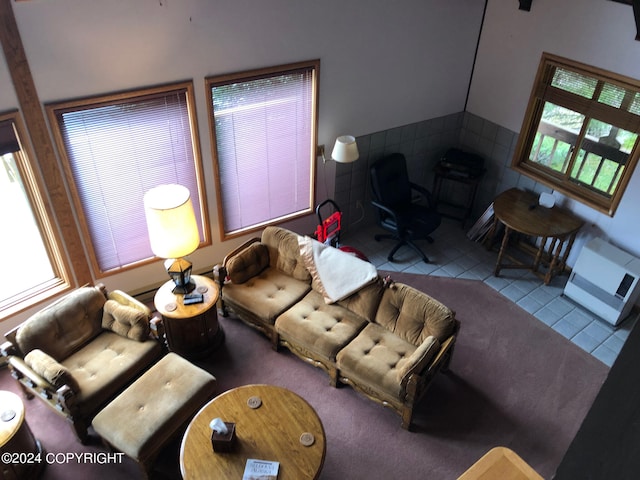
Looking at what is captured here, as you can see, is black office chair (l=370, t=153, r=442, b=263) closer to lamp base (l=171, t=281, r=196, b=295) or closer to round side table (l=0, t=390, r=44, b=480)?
lamp base (l=171, t=281, r=196, b=295)

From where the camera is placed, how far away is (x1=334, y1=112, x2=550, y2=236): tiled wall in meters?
6.17

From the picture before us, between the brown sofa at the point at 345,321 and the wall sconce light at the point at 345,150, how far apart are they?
3.39ft

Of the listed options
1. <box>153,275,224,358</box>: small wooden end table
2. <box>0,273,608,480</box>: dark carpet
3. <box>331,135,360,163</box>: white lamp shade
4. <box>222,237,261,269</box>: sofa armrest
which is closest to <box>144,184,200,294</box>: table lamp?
<box>153,275,224,358</box>: small wooden end table

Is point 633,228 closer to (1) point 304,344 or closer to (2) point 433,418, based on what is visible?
(2) point 433,418

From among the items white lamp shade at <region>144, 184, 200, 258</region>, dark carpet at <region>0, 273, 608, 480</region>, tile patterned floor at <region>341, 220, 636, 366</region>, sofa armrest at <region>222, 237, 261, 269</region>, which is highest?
white lamp shade at <region>144, 184, 200, 258</region>

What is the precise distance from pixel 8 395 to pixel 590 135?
5995 millimetres

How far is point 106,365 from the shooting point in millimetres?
4180

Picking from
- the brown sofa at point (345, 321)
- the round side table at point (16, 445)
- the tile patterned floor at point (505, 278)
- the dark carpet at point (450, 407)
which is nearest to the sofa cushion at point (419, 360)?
the brown sofa at point (345, 321)

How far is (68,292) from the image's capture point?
482cm

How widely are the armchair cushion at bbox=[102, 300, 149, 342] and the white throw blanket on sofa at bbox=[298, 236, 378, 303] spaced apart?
163 cm

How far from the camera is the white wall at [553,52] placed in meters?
4.92

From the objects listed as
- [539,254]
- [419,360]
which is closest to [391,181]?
[539,254]

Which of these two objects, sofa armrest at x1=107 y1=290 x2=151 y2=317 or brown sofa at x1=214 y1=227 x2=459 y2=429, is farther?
sofa armrest at x1=107 y1=290 x2=151 y2=317

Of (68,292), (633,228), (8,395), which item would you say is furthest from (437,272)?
(8,395)
